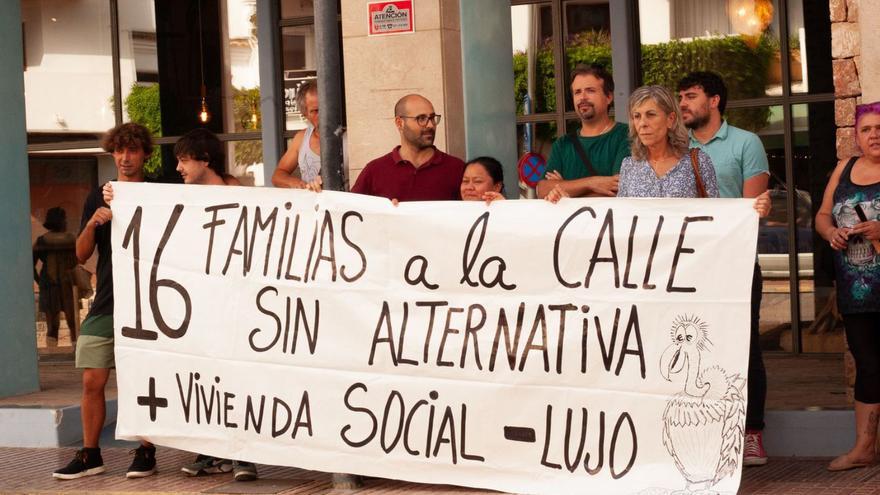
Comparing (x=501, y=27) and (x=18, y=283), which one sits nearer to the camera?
(x=501, y=27)

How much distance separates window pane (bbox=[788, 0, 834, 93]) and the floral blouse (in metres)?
5.21

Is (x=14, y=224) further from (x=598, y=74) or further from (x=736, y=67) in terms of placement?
(x=736, y=67)

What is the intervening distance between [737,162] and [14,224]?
5.62 meters

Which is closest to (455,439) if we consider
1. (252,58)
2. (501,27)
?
(501,27)

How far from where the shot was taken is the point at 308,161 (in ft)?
31.4

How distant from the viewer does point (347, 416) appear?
25.1ft

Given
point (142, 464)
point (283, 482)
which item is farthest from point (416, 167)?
point (142, 464)

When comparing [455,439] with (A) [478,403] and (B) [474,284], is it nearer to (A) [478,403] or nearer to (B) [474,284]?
(A) [478,403]

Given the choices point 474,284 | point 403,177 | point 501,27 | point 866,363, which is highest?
point 501,27

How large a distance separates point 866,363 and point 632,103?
5.57 feet

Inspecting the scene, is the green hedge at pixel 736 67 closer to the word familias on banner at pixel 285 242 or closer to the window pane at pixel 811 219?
the window pane at pixel 811 219

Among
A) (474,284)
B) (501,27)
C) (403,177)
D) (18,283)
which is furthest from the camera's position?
(18,283)

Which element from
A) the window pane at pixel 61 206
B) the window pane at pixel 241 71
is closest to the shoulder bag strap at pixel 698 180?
the window pane at pixel 241 71

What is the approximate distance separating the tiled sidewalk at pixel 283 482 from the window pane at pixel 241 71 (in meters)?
4.97
